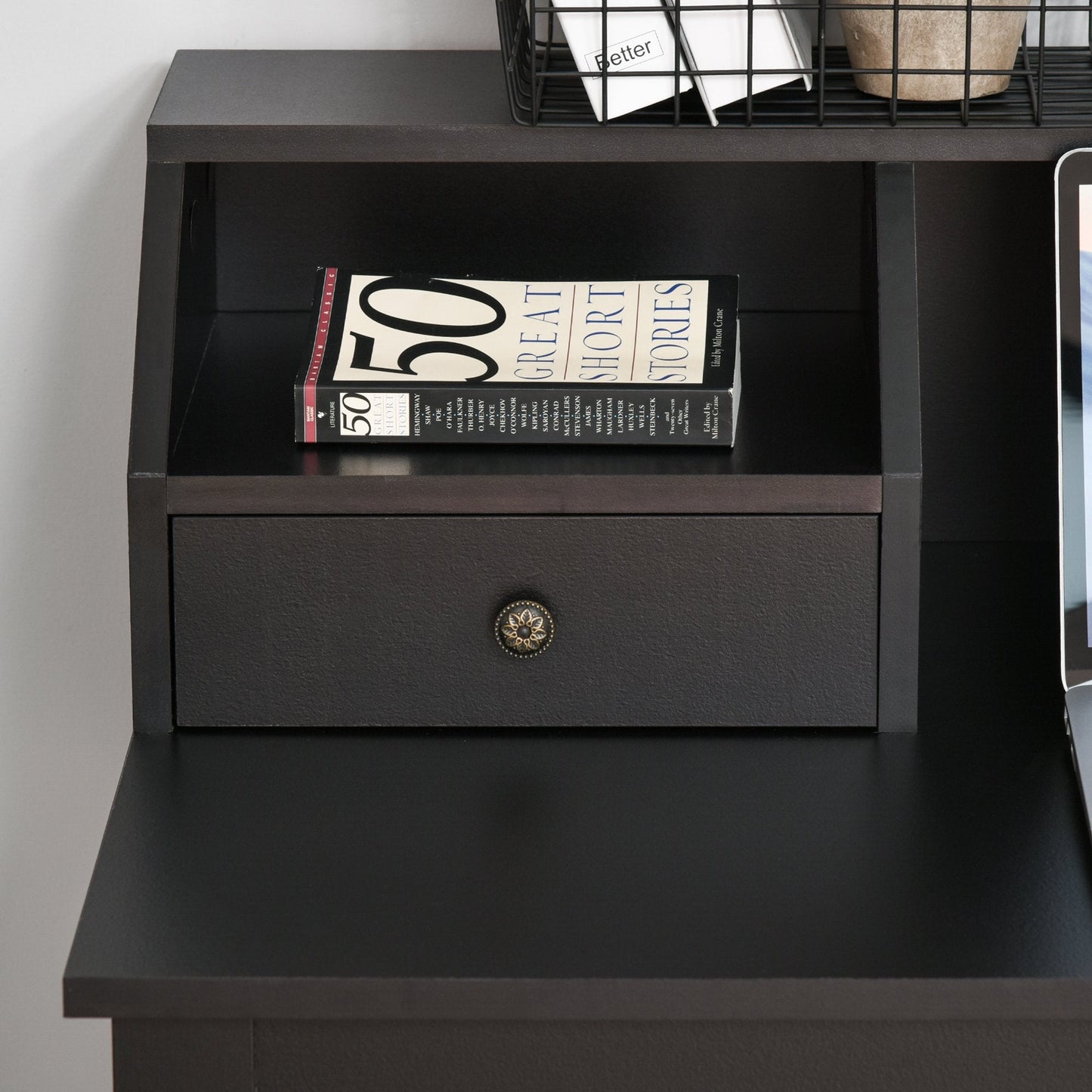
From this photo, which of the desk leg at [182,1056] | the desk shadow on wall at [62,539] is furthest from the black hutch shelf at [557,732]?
the desk shadow on wall at [62,539]

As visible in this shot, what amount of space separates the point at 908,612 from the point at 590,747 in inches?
8.2

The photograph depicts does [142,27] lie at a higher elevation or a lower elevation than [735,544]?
higher

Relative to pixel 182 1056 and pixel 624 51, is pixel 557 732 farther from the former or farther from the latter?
pixel 624 51

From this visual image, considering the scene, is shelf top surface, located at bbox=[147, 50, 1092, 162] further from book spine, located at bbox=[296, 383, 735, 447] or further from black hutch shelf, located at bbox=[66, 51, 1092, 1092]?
book spine, located at bbox=[296, 383, 735, 447]

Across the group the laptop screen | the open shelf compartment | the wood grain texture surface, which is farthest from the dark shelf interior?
the wood grain texture surface

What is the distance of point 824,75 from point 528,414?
26cm

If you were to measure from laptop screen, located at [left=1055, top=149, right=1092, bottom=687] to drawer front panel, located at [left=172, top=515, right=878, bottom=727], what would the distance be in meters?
0.13

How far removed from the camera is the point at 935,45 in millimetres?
747

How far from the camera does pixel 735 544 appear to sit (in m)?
0.79

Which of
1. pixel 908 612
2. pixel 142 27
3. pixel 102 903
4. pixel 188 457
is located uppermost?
pixel 142 27

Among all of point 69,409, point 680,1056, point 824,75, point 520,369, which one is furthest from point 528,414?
point 69,409

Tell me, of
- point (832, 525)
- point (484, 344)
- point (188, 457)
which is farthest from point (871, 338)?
point (188, 457)

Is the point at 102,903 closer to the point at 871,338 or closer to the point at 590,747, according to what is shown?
the point at 590,747

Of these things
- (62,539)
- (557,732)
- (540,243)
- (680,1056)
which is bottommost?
(680,1056)
